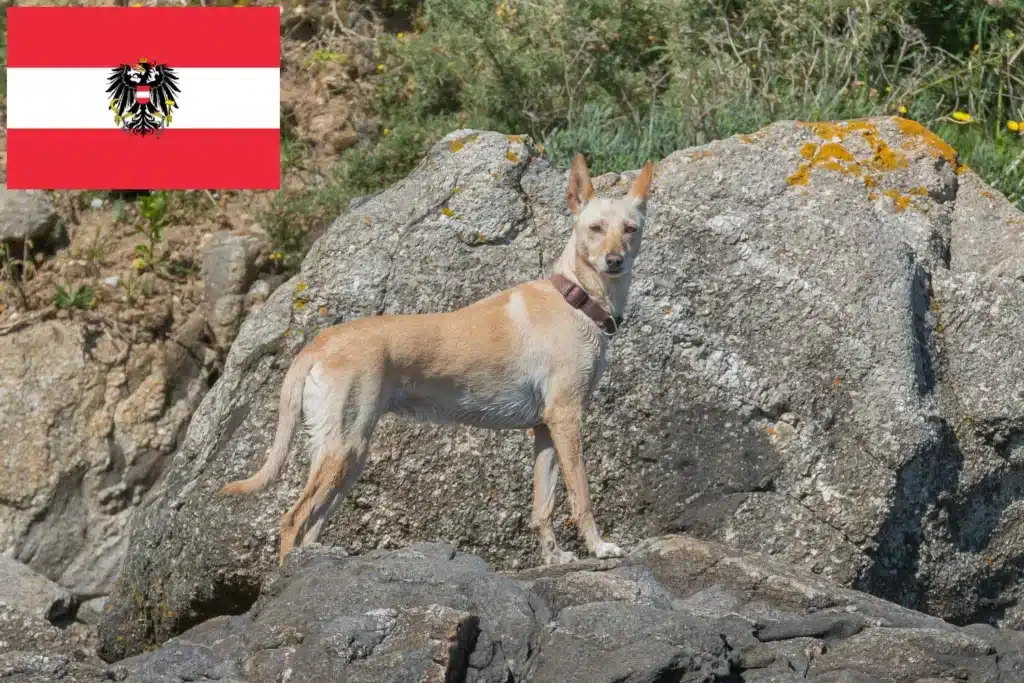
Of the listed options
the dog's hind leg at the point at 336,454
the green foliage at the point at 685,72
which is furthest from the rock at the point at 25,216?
the dog's hind leg at the point at 336,454

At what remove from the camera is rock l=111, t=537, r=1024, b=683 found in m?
4.82

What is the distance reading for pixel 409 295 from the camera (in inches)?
283

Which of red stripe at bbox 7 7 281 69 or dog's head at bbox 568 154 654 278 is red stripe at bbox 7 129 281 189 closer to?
red stripe at bbox 7 7 281 69

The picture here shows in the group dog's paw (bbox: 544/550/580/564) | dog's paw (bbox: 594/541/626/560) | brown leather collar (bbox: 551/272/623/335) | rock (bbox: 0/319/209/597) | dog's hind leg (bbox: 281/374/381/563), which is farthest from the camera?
rock (bbox: 0/319/209/597)

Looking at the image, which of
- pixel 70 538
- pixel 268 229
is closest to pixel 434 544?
pixel 70 538

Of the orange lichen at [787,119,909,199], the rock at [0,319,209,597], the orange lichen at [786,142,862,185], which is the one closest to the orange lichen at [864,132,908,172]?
the orange lichen at [787,119,909,199]

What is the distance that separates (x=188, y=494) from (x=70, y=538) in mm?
2604

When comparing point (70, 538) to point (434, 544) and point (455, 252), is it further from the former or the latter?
point (434, 544)

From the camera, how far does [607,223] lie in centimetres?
623

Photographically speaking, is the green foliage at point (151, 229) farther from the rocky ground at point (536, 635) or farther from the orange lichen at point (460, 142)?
the rocky ground at point (536, 635)

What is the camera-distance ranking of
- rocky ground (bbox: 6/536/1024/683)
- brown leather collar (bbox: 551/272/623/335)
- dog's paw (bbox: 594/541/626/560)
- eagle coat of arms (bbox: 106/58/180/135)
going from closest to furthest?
1. rocky ground (bbox: 6/536/1024/683)
2. dog's paw (bbox: 594/541/626/560)
3. brown leather collar (bbox: 551/272/623/335)
4. eagle coat of arms (bbox: 106/58/180/135)

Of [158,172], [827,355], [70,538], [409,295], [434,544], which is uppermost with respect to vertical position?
[158,172]

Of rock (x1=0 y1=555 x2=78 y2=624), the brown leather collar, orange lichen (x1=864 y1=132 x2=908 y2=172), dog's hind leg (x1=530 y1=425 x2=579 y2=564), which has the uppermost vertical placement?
orange lichen (x1=864 y1=132 x2=908 y2=172)

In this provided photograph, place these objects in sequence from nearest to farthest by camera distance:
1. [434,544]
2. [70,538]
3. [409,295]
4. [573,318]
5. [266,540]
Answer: [434,544], [573,318], [266,540], [409,295], [70,538]
